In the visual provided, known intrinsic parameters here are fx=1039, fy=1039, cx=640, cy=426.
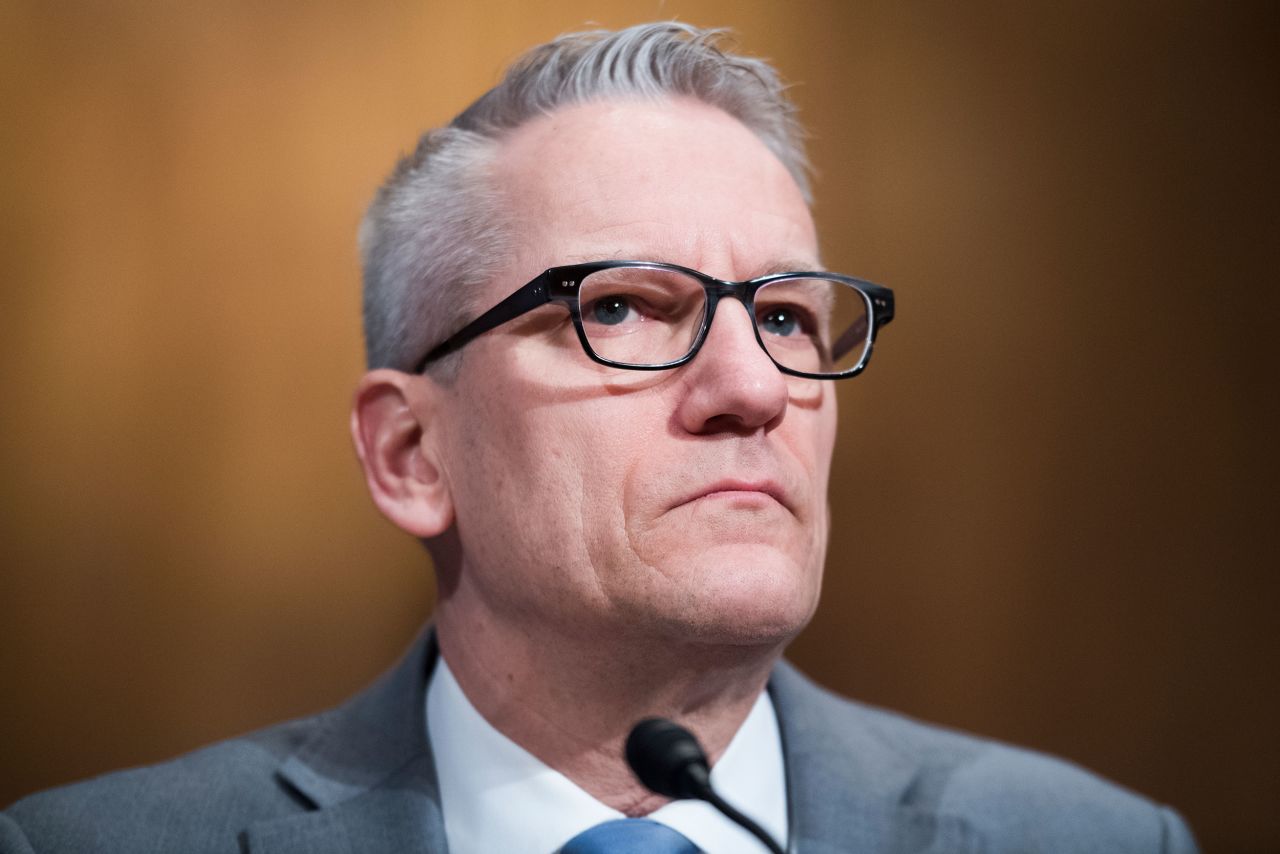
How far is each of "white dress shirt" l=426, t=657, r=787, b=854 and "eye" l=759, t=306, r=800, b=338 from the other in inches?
21.5

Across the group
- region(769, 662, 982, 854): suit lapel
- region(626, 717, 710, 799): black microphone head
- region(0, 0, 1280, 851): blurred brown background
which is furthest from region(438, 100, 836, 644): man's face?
region(0, 0, 1280, 851): blurred brown background

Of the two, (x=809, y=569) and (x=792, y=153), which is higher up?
(x=792, y=153)

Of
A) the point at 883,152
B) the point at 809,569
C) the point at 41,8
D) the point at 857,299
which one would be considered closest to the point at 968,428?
the point at 883,152

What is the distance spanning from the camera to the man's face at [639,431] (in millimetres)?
1209

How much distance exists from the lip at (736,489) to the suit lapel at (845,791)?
1.51 feet

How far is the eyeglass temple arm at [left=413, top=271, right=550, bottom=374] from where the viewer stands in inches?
50.1

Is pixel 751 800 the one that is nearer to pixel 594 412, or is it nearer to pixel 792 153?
pixel 594 412

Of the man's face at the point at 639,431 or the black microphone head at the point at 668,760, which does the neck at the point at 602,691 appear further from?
the black microphone head at the point at 668,760

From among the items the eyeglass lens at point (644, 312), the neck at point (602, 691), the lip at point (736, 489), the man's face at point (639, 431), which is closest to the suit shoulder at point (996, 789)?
the neck at point (602, 691)

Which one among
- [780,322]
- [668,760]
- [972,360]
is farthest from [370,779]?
[972,360]

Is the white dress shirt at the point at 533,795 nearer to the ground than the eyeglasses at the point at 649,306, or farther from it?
nearer to the ground

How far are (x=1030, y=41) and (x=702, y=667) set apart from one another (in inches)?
63.8

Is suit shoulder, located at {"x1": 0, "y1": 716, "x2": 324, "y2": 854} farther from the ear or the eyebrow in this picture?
the eyebrow

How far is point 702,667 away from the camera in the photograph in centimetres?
129
